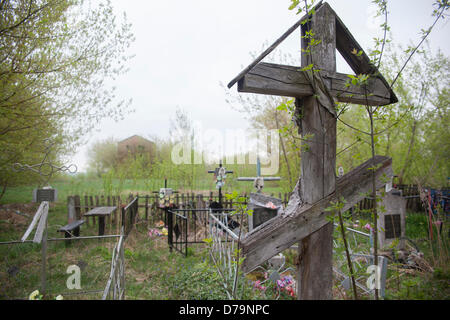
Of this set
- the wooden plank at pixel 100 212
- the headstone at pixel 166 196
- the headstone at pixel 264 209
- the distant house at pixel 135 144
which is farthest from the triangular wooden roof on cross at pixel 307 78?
the distant house at pixel 135 144

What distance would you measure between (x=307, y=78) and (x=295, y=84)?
8 cm

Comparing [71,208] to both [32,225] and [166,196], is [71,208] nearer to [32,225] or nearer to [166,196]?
[166,196]

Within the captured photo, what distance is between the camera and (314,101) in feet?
5.20

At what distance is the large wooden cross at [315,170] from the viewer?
4.90 ft

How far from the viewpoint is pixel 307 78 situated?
1565 millimetres

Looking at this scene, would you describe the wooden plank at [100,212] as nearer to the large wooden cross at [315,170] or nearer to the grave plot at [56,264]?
the grave plot at [56,264]

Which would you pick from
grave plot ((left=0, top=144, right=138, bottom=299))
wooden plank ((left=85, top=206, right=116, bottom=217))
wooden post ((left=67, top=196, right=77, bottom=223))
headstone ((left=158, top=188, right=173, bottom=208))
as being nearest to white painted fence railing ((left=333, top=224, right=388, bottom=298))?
grave plot ((left=0, top=144, right=138, bottom=299))

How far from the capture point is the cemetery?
1.50 m

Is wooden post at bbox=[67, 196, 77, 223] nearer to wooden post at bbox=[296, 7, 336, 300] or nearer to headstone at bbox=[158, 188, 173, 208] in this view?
headstone at bbox=[158, 188, 173, 208]

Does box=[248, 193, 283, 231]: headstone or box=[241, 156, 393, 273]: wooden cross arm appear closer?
box=[241, 156, 393, 273]: wooden cross arm

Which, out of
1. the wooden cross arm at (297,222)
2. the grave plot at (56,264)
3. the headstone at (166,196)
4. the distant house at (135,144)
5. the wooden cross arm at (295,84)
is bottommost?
the grave plot at (56,264)

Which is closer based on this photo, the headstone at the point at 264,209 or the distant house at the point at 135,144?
the headstone at the point at 264,209

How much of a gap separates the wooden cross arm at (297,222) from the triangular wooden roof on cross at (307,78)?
453 millimetres
